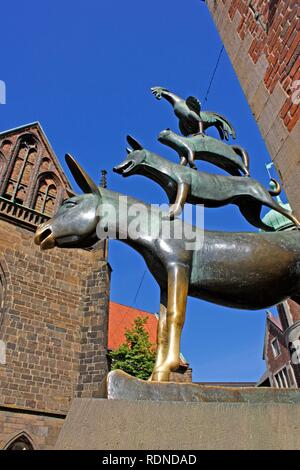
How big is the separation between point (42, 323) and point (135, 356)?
654 centimetres

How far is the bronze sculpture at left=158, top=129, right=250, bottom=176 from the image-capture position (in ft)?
9.57

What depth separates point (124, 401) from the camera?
1551 mm

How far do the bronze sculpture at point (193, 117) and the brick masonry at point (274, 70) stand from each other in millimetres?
958

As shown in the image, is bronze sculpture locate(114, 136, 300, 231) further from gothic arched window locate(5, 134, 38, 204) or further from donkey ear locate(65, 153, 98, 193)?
gothic arched window locate(5, 134, 38, 204)

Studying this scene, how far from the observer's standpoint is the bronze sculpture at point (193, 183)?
8.29ft

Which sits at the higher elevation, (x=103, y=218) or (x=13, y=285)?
Answer: (x=13, y=285)

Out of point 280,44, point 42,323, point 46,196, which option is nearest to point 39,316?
point 42,323

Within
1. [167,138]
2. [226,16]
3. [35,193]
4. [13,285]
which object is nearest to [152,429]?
[167,138]

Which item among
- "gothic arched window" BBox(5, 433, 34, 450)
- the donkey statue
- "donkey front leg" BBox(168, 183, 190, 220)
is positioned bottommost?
the donkey statue

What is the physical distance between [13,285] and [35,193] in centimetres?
510

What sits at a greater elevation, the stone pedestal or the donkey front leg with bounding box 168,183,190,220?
the donkey front leg with bounding box 168,183,190,220

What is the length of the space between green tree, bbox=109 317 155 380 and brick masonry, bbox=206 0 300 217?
15254 millimetres

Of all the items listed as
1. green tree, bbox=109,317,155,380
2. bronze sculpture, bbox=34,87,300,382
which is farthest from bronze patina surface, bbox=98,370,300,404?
green tree, bbox=109,317,155,380
